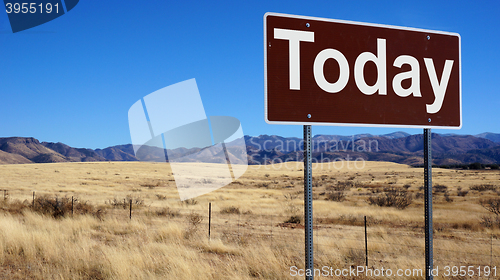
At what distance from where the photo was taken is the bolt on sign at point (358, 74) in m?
2.99

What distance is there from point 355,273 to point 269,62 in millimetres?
6332

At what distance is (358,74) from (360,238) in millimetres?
10074

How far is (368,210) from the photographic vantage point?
19.2 metres

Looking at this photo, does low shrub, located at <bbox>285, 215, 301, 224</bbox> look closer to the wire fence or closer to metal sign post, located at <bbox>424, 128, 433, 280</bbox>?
the wire fence

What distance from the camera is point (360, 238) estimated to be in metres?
11.8

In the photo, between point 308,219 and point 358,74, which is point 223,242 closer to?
point 308,219

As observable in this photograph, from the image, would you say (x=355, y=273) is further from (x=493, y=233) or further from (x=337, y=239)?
(x=493, y=233)

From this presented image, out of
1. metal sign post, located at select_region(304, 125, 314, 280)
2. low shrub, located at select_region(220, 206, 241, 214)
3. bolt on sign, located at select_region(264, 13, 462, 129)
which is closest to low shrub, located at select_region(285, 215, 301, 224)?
low shrub, located at select_region(220, 206, 241, 214)

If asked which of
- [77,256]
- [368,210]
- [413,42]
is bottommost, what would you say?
[368,210]

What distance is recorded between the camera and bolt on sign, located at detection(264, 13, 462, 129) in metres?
2.99

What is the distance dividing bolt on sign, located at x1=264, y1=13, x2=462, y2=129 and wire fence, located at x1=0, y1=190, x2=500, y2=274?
5900mm

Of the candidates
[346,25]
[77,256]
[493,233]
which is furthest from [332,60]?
[493,233]

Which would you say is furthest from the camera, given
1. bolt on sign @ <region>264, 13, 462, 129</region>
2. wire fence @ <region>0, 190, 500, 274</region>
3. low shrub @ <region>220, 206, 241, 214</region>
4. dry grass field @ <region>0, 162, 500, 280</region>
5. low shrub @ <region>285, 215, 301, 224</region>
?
low shrub @ <region>220, 206, 241, 214</region>

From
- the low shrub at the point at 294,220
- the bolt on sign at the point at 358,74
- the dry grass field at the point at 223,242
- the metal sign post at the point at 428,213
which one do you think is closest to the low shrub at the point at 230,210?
the dry grass field at the point at 223,242
